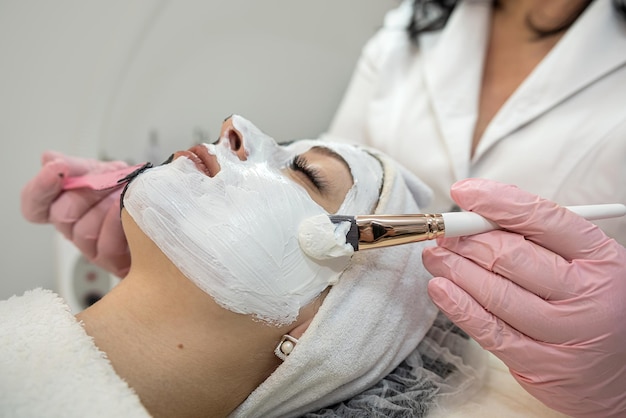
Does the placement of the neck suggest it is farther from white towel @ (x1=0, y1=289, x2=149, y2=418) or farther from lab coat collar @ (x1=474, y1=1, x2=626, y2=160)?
lab coat collar @ (x1=474, y1=1, x2=626, y2=160)

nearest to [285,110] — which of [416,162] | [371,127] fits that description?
[371,127]

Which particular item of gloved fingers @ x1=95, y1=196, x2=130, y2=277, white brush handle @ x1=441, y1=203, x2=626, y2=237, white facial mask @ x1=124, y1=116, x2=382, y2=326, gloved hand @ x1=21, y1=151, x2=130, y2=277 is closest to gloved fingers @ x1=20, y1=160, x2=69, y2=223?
gloved hand @ x1=21, y1=151, x2=130, y2=277

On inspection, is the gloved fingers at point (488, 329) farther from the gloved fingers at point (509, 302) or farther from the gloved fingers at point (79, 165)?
the gloved fingers at point (79, 165)

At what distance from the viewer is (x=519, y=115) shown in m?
1.14

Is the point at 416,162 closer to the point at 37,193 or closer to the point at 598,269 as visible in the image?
the point at 598,269

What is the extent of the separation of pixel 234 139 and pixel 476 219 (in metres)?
0.40

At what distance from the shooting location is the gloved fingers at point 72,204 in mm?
1045

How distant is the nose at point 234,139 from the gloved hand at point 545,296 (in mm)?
342

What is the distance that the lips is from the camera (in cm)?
76

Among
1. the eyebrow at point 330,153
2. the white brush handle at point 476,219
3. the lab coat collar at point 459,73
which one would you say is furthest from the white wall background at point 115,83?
the white brush handle at point 476,219

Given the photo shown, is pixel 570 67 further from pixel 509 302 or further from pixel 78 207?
pixel 78 207

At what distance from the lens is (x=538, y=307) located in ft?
2.33

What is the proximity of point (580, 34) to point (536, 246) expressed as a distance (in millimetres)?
649

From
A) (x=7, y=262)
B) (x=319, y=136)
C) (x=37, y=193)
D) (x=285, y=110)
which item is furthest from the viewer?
(x=319, y=136)
